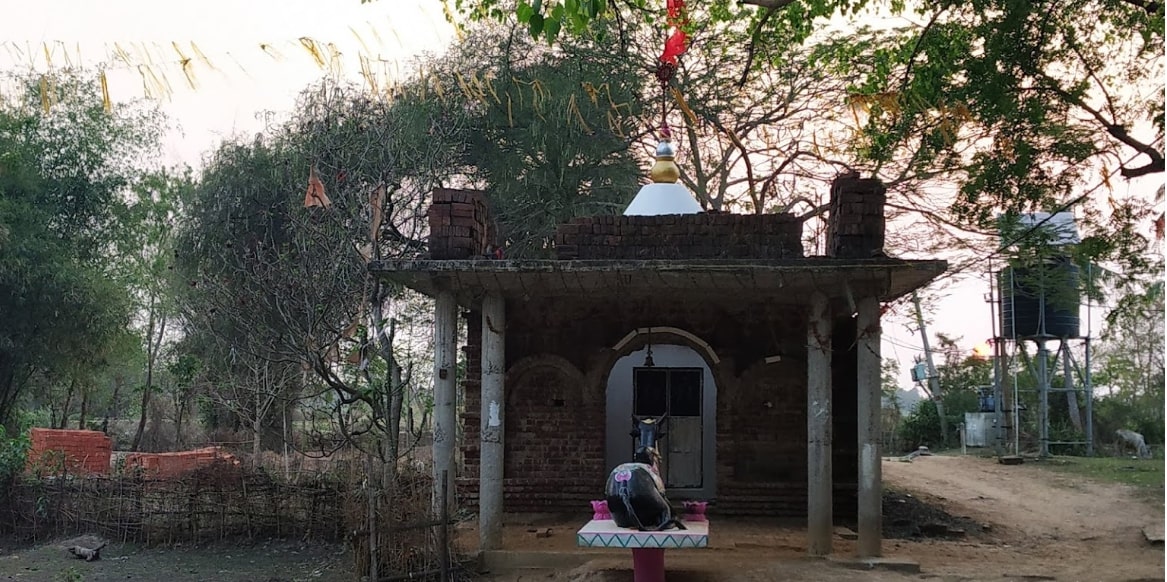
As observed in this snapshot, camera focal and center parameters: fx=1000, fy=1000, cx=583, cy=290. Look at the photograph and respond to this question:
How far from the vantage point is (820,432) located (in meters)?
10.0

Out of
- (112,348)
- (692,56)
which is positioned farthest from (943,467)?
(112,348)

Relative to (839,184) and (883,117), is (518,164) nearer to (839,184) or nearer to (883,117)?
(883,117)

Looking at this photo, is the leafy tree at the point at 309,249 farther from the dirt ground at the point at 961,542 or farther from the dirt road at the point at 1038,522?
the dirt road at the point at 1038,522

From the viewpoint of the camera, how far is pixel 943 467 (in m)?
20.8

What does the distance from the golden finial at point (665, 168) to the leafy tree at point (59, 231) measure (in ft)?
39.2

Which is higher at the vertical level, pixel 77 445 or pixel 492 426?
pixel 492 426

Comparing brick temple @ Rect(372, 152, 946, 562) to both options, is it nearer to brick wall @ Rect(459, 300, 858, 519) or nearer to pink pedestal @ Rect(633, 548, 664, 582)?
brick wall @ Rect(459, 300, 858, 519)

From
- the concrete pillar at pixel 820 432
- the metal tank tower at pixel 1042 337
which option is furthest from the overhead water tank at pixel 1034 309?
the concrete pillar at pixel 820 432

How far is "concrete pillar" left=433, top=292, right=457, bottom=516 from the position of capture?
10281 millimetres

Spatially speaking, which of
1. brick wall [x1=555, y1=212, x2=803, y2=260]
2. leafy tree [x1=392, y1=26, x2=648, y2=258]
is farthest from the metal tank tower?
brick wall [x1=555, y1=212, x2=803, y2=260]

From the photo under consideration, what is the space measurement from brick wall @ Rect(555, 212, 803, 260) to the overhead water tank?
11.6 m

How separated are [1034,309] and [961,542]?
1268 centimetres

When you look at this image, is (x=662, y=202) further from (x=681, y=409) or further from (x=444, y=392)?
(x=444, y=392)

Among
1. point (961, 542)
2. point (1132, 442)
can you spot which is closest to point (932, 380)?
point (1132, 442)
